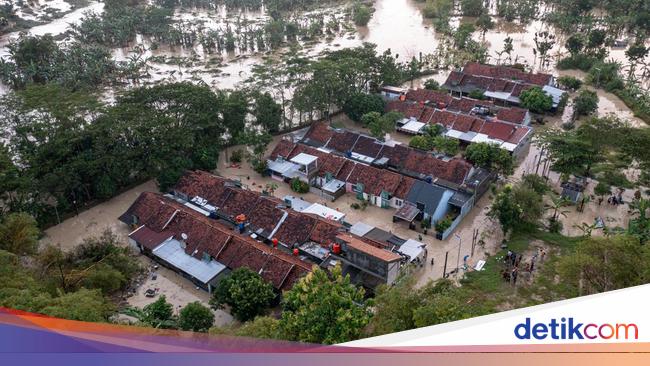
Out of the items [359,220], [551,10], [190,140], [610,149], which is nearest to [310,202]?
[359,220]

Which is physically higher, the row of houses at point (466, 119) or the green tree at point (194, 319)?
the row of houses at point (466, 119)

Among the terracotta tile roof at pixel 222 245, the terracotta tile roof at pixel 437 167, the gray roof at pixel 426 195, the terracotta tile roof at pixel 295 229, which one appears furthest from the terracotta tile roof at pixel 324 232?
the terracotta tile roof at pixel 437 167

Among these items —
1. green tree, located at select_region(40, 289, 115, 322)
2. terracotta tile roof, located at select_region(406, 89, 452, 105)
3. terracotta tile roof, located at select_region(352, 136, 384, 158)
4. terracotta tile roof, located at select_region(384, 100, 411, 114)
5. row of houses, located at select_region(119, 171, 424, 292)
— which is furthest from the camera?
terracotta tile roof, located at select_region(406, 89, 452, 105)

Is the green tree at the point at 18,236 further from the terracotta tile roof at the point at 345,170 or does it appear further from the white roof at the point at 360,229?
the terracotta tile roof at the point at 345,170

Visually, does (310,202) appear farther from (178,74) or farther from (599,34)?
(599,34)

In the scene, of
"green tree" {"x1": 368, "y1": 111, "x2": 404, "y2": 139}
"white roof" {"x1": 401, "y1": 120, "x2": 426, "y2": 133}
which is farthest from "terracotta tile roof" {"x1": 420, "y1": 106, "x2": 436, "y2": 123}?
"green tree" {"x1": 368, "y1": 111, "x2": 404, "y2": 139}

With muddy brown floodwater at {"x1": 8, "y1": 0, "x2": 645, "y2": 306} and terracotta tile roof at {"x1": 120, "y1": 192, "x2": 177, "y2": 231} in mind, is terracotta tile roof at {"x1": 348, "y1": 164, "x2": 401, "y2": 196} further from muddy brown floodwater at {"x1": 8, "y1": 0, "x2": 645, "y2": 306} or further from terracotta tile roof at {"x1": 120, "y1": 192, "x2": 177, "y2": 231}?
terracotta tile roof at {"x1": 120, "y1": 192, "x2": 177, "y2": 231}

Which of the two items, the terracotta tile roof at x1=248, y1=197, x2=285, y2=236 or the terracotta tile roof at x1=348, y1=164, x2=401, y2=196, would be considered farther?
the terracotta tile roof at x1=348, y1=164, x2=401, y2=196
